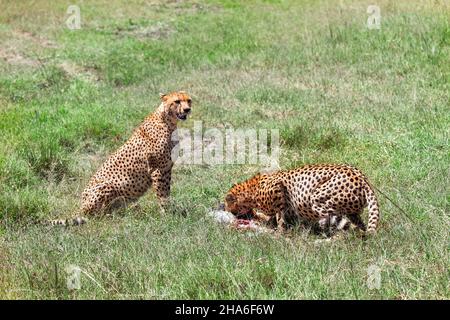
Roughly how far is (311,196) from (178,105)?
5.76 feet

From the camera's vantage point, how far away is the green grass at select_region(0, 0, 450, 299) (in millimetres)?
4328

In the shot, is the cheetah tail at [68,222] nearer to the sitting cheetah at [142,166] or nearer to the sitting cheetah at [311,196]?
the sitting cheetah at [142,166]

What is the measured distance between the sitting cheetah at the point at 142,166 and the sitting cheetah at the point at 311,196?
0.78m

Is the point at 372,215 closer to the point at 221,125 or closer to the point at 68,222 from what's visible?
the point at 68,222

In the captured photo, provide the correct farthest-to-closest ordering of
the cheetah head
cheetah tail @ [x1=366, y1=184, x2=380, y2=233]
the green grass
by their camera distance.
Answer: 1. the cheetah head
2. cheetah tail @ [x1=366, y1=184, x2=380, y2=233]
3. the green grass

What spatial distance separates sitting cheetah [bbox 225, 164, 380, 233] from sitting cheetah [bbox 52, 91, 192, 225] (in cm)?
78

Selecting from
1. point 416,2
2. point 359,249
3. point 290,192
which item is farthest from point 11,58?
point 359,249

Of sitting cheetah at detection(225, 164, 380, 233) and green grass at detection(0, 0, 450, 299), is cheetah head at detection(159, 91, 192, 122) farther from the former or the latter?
sitting cheetah at detection(225, 164, 380, 233)

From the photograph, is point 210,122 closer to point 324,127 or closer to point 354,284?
point 324,127

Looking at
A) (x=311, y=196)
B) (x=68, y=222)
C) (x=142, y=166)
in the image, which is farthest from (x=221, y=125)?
(x=311, y=196)

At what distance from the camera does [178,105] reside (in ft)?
21.8

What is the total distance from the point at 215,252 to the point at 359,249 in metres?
0.93

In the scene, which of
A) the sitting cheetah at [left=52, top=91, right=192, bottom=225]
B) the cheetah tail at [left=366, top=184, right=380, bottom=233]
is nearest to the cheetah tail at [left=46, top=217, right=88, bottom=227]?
the sitting cheetah at [left=52, top=91, right=192, bottom=225]

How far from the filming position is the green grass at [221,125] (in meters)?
4.33
